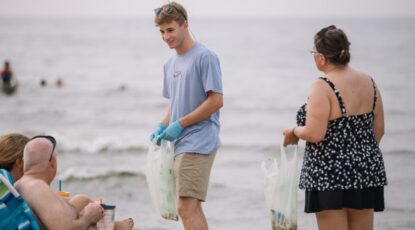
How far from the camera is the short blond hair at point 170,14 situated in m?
4.79

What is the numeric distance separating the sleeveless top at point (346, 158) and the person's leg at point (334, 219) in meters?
0.14

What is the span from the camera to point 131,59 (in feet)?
141

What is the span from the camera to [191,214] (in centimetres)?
480

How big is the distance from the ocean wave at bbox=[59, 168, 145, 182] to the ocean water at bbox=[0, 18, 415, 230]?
0.05 ft

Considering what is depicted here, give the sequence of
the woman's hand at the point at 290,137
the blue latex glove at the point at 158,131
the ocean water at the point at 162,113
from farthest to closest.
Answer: the ocean water at the point at 162,113 → the blue latex glove at the point at 158,131 → the woman's hand at the point at 290,137

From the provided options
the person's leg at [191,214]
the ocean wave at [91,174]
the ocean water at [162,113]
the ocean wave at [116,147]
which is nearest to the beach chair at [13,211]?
the person's leg at [191,214]

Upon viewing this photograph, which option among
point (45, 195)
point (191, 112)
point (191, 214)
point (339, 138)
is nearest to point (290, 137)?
point (339, 138)

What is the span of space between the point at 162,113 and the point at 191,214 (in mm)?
14857

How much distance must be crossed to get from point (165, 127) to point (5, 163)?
4.17 feet

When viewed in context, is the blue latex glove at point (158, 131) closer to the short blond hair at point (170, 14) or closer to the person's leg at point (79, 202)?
the short blond hair at point (170, 14)

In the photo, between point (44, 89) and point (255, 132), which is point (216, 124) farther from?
point (44, 89)

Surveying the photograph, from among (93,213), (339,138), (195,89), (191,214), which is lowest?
(191,214)

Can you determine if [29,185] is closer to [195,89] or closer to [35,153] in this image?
[35,153]

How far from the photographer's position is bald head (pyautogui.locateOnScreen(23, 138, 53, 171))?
13.1 feet
